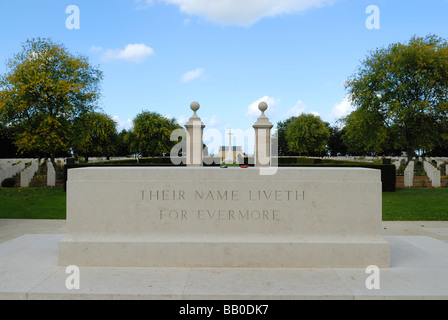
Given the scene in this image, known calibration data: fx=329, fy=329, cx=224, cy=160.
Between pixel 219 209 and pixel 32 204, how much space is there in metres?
10.7

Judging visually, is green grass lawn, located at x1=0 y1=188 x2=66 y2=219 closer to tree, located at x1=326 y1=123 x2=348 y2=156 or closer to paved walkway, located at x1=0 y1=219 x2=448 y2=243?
paved walkway, located at x1=0 y1=219 x2=448 y2=243

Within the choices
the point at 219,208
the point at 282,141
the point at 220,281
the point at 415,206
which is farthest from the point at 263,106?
the point at 282,141

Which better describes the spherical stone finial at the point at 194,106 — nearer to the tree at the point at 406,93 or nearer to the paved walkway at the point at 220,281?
the paved walkway at the point at 220,281

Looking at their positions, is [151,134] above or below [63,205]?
above

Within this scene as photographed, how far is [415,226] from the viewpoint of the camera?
28.8 ft

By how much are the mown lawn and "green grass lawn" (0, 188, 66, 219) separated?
10.7m

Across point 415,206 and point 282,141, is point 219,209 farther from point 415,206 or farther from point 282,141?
point 282,141

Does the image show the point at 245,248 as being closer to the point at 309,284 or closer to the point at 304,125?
the point at 309,284

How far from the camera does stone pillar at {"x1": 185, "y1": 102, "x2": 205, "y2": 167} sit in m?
7.43

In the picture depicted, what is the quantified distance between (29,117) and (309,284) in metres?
22.1

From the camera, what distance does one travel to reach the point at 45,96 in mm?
20469

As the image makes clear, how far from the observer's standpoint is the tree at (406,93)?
76.1 ft

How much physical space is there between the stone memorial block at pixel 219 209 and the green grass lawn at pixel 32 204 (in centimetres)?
595

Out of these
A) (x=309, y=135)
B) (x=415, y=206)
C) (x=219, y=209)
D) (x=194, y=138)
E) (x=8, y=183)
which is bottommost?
(x=415, y=206)
